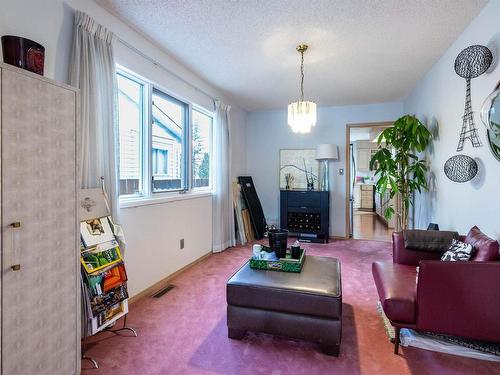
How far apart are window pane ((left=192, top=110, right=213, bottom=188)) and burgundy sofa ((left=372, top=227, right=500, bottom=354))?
9.65ft

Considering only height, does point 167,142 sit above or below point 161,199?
above

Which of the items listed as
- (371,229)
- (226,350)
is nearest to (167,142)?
(226,350)

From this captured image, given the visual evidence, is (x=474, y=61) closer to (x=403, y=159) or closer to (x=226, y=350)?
(x=403, y=159)

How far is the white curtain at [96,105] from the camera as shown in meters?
2.07

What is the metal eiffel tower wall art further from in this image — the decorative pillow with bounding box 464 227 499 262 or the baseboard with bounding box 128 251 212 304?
the baseboard with bounding box 128 251 212 304

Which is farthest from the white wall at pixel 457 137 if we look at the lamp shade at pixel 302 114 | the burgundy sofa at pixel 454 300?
the lamp shade at pixel 302 114

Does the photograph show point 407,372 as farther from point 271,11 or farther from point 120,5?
point 120,5

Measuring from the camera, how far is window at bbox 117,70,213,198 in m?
2.80

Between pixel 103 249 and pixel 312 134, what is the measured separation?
14.6 feet

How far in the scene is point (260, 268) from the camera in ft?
7.51

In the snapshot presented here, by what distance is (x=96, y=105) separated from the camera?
2160mm

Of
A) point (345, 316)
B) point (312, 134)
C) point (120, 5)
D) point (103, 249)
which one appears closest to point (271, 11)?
point (120, 5)

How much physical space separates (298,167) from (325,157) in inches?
25.3

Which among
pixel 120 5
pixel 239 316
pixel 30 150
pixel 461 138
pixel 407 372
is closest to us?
pixel 30 150
